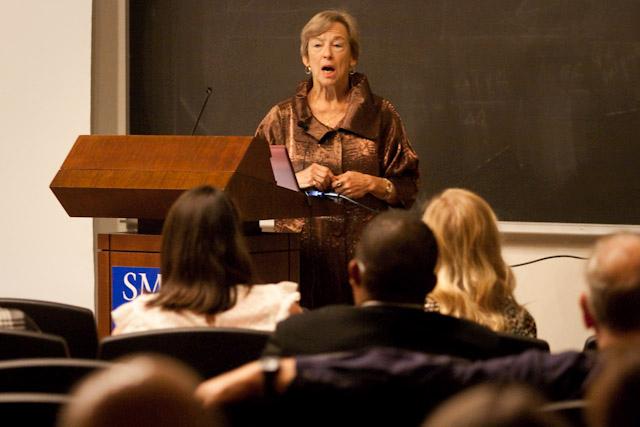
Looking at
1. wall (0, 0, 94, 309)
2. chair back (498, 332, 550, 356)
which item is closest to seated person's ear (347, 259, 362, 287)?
chair back (498, 332, 550, 356)

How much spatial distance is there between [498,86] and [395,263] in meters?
3.32

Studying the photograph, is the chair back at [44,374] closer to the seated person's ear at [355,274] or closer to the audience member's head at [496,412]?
→ the seated person's ear at [355,274]

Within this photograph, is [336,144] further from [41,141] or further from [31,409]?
[31,409]

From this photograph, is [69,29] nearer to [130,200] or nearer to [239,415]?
[130,200]

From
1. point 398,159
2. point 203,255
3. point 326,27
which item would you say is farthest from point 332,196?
point 203,255

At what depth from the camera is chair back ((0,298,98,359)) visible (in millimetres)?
2734

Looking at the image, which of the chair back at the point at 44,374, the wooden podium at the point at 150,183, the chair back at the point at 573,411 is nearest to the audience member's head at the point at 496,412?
the chair back at the point at 573,411

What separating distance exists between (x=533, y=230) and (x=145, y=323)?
3.06 metres

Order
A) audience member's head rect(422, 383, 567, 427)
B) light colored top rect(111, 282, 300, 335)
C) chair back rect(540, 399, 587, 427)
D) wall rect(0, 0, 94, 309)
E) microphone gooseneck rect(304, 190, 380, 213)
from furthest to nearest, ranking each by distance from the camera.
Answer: wall rect(0, 0, 94, 309) < microphone gooseneck rect(304, 190, 380, 213) < light colored top rect(111, 282, 300, 335) < chair back rect(540, 399, 587, 427) < audience member's head rect(422, 383, 567, 427)

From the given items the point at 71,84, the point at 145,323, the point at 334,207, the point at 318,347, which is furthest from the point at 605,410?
the point at 71,84

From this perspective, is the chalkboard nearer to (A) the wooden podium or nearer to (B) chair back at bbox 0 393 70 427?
(A) the wooden podium

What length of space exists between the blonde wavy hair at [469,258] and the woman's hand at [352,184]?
96cm

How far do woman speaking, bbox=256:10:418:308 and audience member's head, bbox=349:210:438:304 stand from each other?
1.95 metres

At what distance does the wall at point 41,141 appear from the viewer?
5.69 metres
